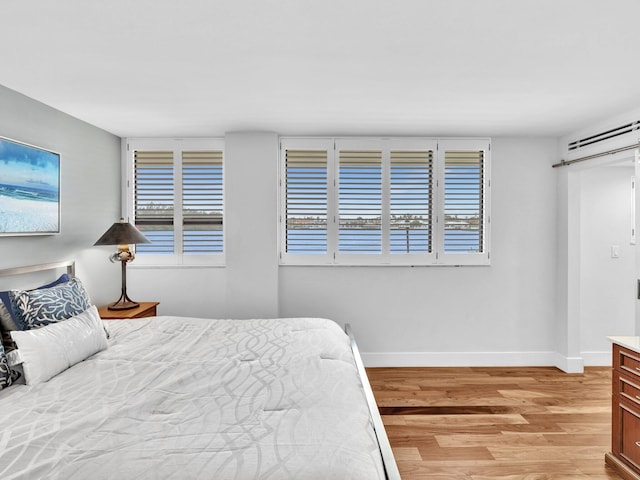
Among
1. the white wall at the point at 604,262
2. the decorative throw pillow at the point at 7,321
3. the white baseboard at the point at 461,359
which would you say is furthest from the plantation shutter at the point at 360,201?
the decorative throw pillow at the point at 7,321

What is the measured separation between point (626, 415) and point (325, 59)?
2932 mm

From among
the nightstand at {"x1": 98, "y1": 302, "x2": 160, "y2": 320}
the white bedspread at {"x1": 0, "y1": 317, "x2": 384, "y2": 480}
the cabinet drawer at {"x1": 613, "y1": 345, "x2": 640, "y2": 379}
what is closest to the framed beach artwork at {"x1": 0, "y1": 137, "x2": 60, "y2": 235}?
the nightstand at {"x1": 98, "y1": 302, "x2": 160, "y2": 320}

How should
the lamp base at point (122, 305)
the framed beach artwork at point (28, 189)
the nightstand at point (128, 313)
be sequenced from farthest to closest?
the lamp base at point (122, 305)
the nightstand at point (128, 313)
the framed beach artwork at point (28, 189)

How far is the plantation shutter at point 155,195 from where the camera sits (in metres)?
4.32

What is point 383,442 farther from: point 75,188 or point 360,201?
point 75,188

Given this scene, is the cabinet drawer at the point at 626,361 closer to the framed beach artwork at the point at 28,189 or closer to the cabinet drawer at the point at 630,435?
the cabinet drawer at the point at 630,435

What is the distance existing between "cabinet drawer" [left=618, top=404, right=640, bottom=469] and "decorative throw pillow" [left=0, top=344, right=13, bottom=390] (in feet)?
11.7

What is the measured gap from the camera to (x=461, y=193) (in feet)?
14.2

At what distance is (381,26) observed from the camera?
6.25 ft

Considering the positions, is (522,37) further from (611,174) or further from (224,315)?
(224,315)

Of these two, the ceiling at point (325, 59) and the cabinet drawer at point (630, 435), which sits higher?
the ceiling at point (325, 59)

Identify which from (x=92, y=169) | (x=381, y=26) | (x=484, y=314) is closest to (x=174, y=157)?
(x=92, y=169)

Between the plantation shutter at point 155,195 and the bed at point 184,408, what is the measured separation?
1.92m

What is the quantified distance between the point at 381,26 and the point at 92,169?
3168mm
